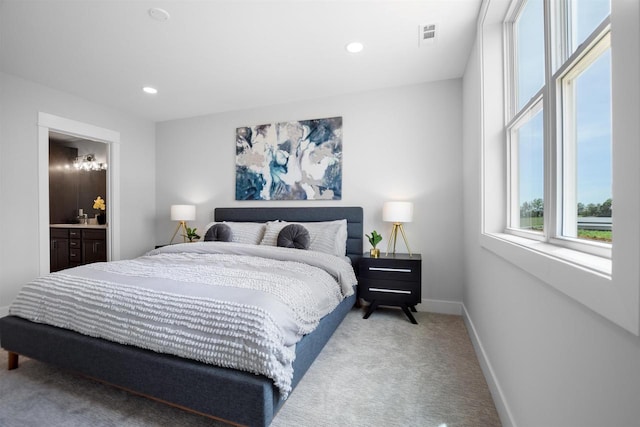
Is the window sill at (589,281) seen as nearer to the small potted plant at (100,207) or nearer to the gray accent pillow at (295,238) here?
the gray accent pillow at (295,238)

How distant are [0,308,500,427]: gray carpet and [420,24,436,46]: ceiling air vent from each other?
2557 mm

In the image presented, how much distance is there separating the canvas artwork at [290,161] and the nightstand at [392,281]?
1024mm

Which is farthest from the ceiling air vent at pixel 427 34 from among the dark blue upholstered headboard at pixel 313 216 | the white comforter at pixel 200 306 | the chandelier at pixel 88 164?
the chandelier at pixel 88 164

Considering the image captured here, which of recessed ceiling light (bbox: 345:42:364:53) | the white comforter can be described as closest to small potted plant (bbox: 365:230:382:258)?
the white comforter

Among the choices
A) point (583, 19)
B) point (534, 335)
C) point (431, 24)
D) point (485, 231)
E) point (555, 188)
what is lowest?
point (534, 335)

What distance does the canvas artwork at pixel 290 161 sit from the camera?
3.44 metres

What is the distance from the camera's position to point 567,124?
1117 mm

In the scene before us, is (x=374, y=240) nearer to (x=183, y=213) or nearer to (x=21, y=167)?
(x=183, y=213)

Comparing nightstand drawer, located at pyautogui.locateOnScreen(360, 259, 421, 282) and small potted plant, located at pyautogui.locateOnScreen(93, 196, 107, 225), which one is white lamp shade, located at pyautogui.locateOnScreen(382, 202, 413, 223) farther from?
small potted plant, located at pyautogui.locateOnScreen(93, 196, 107, 225)

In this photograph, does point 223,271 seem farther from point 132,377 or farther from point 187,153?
point 187,153

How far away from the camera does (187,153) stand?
4246 millimetres

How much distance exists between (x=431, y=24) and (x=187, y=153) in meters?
3.63

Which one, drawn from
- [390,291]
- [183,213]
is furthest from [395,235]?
[183,213]

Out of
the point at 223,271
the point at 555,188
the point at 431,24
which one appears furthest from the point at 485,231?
the point at 223,271
